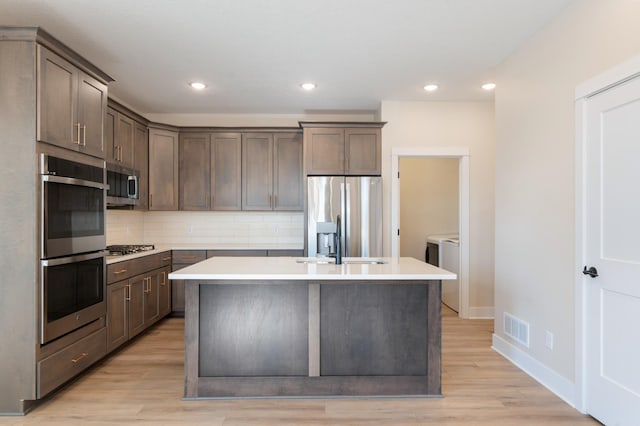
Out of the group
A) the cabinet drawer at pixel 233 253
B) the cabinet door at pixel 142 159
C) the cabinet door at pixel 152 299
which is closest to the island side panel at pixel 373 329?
the cabinet drawer at pixel 233 253

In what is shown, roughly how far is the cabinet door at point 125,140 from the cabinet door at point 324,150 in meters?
1.99

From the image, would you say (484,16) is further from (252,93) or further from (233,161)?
(233,161)

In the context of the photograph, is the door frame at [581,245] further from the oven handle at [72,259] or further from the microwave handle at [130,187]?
the microwave handle at [130,187]

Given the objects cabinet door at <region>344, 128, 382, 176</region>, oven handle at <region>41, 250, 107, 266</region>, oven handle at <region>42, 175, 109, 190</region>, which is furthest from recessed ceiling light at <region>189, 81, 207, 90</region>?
oven handle at <region>41, 250, 107, 266</region>

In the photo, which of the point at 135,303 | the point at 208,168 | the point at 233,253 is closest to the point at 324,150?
the point at 208,168

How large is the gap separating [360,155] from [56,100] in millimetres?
3107

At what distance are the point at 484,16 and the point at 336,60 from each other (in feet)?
4.19

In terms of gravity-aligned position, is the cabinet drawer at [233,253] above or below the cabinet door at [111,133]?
below

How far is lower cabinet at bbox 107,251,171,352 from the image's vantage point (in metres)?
3.44

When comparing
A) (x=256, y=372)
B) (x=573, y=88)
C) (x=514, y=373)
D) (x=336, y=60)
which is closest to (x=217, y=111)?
(x=336, y=60)

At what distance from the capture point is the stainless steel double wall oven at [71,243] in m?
2.51

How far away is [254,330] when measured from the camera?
2.73m

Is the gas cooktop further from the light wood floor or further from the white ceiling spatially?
the white ceiling

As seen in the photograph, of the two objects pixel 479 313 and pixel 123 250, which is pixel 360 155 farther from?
pixel 123 250
